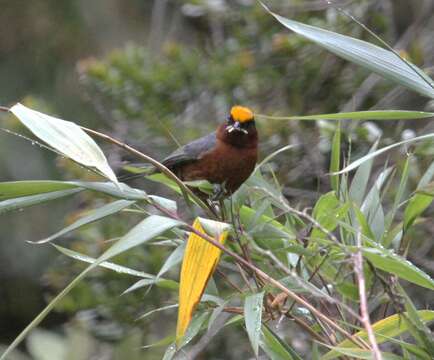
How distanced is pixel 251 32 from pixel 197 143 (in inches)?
68.8

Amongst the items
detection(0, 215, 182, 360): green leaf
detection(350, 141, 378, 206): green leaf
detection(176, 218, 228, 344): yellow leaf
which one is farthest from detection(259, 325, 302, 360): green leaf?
detection(350, 141, 378, 206): green leaf

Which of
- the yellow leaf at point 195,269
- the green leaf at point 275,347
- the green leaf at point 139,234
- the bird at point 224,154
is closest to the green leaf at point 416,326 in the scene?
the green leaf at point 275,347

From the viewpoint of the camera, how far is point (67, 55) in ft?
19.9

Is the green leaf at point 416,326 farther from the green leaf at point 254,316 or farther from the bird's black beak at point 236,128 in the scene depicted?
the bird's black beak at point 236,128

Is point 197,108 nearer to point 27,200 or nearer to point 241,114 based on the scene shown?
point 241,114

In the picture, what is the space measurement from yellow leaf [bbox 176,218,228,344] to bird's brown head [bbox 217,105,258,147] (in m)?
0.87

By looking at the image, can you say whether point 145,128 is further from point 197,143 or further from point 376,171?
point 197,143

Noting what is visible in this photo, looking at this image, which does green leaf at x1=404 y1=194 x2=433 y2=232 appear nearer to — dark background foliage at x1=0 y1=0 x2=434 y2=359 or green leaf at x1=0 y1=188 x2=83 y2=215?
green leaf at x1=0 y1=188 x2=83 y2=215

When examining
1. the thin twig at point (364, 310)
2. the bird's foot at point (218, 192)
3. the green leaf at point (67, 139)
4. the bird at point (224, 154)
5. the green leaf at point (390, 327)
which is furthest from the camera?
the bird at point (224, 154)

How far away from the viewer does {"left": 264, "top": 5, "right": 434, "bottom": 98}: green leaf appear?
2205mm

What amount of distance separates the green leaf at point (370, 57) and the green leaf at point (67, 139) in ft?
1.75

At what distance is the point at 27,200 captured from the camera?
218cm

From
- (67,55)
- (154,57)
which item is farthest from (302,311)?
(67,55)

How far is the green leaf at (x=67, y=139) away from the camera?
1930mm
